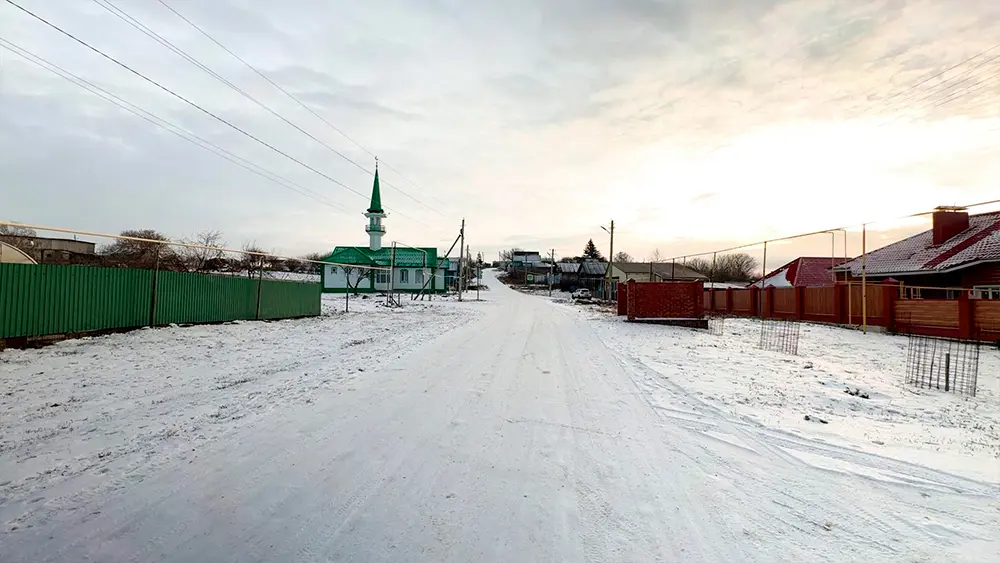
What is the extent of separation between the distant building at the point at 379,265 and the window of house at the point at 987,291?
38.1 m

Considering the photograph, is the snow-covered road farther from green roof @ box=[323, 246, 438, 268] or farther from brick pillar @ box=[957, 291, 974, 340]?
green roof @ box=[323, 246, 438, 268]

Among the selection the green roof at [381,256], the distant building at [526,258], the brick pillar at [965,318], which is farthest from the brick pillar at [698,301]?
the distant building at [526,258]

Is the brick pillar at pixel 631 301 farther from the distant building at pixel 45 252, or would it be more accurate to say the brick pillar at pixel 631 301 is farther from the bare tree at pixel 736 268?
the bare tree at pixel 736 268

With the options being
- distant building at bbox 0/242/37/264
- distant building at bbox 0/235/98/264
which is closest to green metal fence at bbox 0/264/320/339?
distant building at bbox 0/242/37/264

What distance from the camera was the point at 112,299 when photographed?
11117 millimetres

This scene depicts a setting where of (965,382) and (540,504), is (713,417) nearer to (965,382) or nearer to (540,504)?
(540,504)

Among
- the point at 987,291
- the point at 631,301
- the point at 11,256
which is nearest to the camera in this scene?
the point at 11,256

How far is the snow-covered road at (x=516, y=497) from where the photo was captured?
2.76m

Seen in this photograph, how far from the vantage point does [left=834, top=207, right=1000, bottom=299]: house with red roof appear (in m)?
20.5

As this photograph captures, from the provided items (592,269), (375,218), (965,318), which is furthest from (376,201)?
(965,318)

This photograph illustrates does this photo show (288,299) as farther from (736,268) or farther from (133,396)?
(736,268)

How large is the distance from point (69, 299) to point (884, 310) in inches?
1024

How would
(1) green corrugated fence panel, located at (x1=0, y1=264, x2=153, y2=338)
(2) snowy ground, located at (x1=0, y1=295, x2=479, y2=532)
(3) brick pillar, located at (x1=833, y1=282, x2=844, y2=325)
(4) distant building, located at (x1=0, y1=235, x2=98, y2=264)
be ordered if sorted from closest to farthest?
(2) snowy ground, located at (x1=0, y1=295, x2=479, y2=532) → (1) green corrugated fence panel, located at (x1=0, y1=264, x2=153, y2=338) → (4) distant building, located at (x1=0, y1=235, x2=98, y2=264) → (3) brick pillar, located at (x1=833, y1=282, x2=844, y2=325)

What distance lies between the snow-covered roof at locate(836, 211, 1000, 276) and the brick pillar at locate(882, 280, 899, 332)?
4.67 meters
